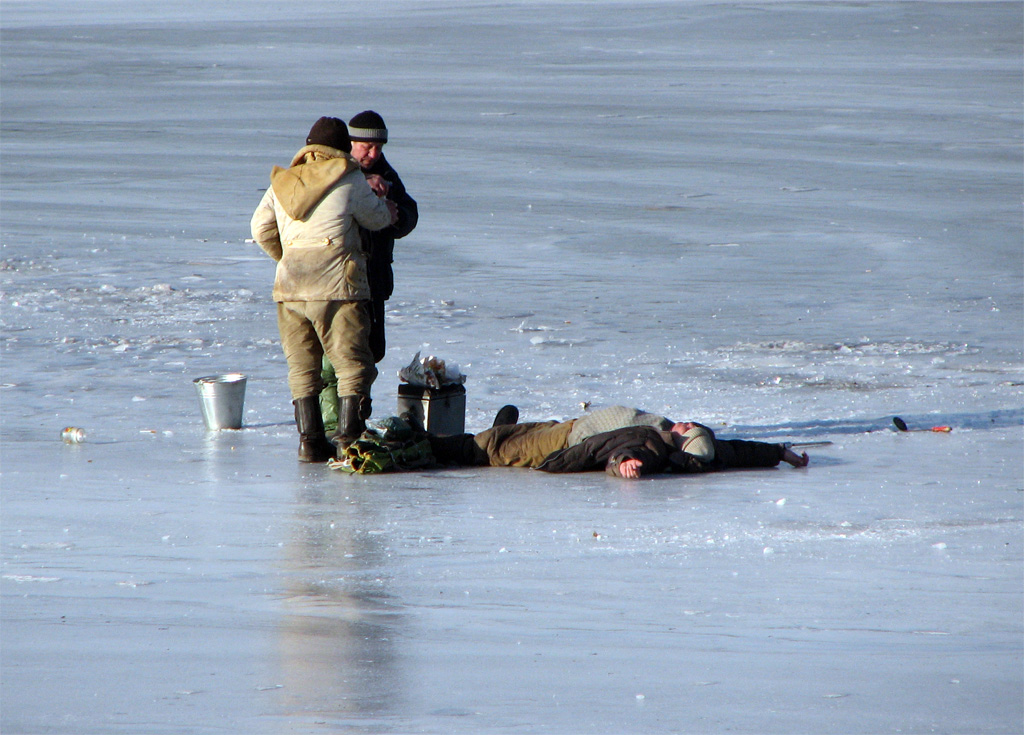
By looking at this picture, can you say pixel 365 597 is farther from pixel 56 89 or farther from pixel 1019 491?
pixel 56 89

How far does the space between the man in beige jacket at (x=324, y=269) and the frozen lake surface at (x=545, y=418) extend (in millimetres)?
346

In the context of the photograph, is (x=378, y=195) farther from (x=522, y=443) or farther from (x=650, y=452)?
(x=650, y=452)

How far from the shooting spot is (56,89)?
24.0 metres

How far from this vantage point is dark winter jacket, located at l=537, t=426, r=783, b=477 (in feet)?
22.7

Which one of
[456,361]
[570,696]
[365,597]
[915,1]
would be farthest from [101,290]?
[915,1]

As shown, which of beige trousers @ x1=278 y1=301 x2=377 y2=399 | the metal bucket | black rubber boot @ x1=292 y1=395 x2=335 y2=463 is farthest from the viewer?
the metal bucket

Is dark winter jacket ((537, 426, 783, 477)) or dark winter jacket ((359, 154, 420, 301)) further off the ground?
dark winter jacket ((359, 154, 420, 301))

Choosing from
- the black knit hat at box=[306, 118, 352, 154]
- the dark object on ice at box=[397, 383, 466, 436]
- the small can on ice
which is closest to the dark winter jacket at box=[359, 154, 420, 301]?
the black knit hat at box=[306, 118, 352, 154]

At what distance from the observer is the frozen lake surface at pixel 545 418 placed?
414 cm

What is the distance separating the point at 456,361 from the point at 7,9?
30.7 m

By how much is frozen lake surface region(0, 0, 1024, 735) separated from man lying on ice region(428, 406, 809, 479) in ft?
0.37

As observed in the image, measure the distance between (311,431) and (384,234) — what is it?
971mm

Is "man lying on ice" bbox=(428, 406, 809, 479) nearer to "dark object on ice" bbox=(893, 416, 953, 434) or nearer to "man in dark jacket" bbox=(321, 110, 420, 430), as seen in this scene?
"man in dark jacket" bbox=(321, 110, 420, 430)

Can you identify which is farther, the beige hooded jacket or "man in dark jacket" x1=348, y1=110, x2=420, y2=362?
"man in dark jacket" x1=348, y1=110, x2=420, y2=362
